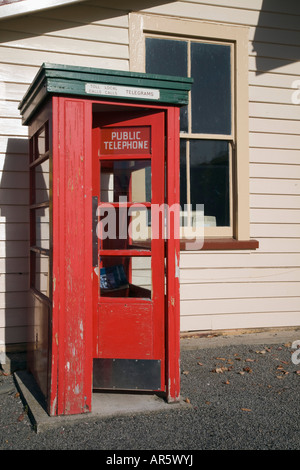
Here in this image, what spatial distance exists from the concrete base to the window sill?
6.45 feet

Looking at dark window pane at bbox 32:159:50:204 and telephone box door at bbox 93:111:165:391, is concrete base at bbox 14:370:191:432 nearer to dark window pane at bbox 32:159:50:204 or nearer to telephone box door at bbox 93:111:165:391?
telephone box door at bbox 93:111:165:391

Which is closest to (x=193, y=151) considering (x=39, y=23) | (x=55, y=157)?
(x=39, y=23)

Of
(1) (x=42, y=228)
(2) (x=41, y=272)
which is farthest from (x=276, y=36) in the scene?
(2) (x=41, y=272)

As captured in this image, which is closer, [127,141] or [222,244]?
[127,141]

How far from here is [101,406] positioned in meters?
4.09

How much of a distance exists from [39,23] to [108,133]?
207 centimetres

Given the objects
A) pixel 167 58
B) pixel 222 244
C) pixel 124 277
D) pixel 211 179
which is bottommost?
pixel 124 277

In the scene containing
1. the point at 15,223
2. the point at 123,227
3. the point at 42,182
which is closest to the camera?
the point at 123,227

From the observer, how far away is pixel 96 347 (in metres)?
4.23

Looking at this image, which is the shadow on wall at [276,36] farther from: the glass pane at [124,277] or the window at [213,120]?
the glass pane at [124,277]

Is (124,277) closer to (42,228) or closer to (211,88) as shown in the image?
(42,228)

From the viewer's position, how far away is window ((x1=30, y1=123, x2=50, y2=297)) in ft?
14.0

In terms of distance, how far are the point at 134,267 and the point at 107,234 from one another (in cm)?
35

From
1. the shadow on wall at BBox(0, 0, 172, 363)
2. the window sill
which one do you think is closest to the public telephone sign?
the shadow on wall at BBox(0, 0, 172, 363)
